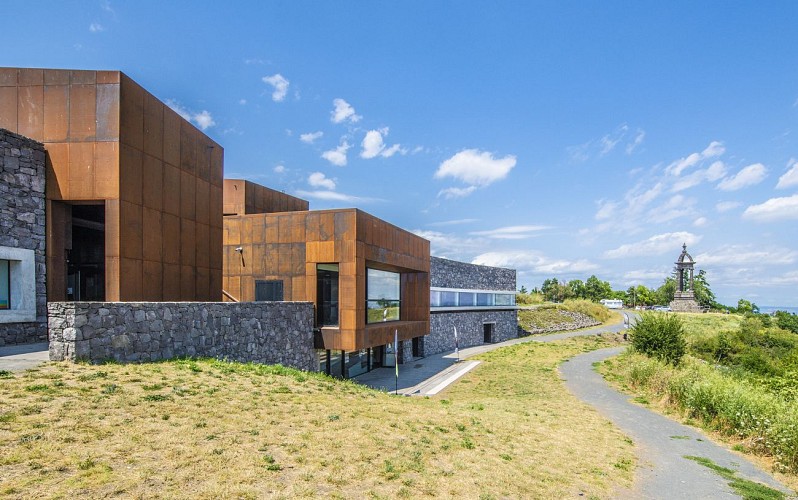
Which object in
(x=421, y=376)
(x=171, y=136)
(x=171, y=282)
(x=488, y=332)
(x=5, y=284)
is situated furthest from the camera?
(x=488, y=332)

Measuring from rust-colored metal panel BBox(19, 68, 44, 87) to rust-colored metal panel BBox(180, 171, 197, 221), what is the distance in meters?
4.96

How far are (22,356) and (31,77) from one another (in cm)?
918

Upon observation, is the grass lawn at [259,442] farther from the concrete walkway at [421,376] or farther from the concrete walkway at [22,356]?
the concrete walkway at [421,376]

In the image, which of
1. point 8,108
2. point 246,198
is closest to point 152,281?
point 8,108

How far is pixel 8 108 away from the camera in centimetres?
1410

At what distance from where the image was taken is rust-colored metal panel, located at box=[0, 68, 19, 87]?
14062 millimetres

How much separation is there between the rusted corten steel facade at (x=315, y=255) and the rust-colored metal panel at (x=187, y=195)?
8.23 feet

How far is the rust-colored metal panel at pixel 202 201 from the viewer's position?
18312mm

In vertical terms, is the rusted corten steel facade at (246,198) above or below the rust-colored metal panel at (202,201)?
above

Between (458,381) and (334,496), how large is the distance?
54.5 feet

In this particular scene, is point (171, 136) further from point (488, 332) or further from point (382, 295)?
point (488, 332)

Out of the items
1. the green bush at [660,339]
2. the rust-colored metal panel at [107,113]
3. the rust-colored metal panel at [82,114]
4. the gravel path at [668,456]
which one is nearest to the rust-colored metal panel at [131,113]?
the rust-colored metal panel at [107,113]

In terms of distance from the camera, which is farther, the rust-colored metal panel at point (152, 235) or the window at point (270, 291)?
the window at point (270, 291)

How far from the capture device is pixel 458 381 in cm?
2195
